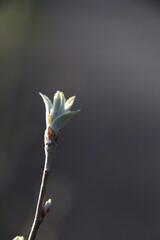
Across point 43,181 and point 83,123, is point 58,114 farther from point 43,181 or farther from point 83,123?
point 83,123

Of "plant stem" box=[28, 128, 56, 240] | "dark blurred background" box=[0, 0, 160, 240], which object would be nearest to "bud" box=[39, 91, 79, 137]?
"plant stem" box=[28, 128, 56, 240]

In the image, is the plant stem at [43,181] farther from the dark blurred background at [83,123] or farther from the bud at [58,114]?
the dark blurred background at [83,123]

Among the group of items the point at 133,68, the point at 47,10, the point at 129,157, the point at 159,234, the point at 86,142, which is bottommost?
the point at 159,234

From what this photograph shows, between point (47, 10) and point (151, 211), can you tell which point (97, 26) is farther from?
point (151, 211)

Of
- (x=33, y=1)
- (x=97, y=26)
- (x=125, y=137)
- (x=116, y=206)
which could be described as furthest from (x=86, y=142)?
(x=33, y=1)

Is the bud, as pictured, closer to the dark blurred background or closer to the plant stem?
the plant stem

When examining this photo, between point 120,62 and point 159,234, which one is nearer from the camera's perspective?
point 159,234

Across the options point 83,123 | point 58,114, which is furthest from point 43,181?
point 83,123

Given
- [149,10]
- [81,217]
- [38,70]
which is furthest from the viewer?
[149,10]

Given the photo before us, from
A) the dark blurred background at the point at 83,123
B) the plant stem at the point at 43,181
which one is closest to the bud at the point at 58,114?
the plant stem at the point at 43,181

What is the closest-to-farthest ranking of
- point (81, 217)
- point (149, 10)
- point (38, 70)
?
point (81, 217) < point (38, 70) < point (149, 10)
